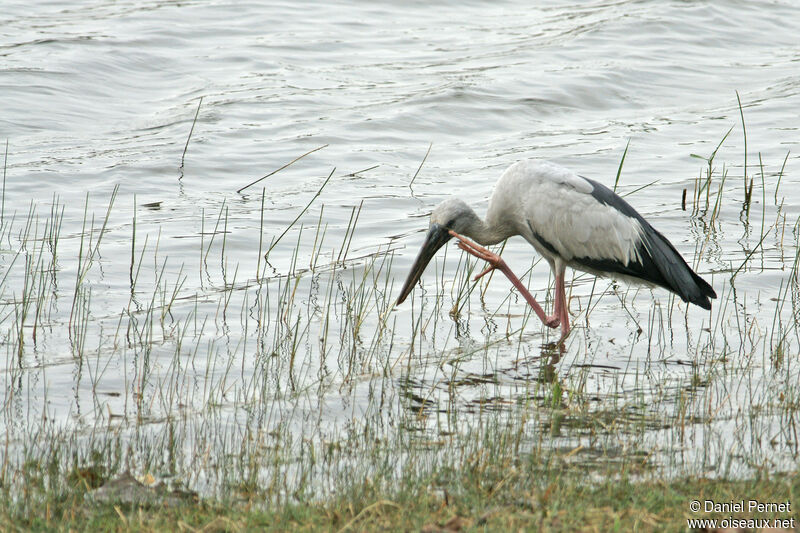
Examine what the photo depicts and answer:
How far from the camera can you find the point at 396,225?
10.1 metres

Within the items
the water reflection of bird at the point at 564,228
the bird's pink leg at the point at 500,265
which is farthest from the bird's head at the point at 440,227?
the bird's pink leg at the point at 500,265

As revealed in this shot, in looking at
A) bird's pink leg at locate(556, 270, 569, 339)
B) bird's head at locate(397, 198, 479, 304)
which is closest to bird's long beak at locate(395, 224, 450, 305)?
bird's head at locate(397, 198, 479, 304)

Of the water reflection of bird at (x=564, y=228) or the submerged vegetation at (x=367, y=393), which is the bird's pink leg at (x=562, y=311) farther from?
the submerged vegetation at (x=367, y=393)

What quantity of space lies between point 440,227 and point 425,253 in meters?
0.22

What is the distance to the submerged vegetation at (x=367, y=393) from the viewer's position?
4141mm

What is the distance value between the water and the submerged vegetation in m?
0.04

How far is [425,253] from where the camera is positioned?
7672mm

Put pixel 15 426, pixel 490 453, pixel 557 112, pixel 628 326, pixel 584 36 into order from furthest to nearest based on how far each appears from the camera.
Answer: pixel 584 36, pixel 557 112, pixel 628 326, pixel 15 426, pixel 490 453

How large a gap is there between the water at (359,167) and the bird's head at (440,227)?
0.35m

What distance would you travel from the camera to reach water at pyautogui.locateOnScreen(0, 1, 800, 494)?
6.42 metres

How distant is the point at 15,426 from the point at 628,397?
3205 millimetres

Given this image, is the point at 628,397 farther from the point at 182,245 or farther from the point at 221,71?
the point at 221,71

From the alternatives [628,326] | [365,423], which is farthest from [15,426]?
[628,326]

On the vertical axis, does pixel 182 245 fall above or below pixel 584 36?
below
